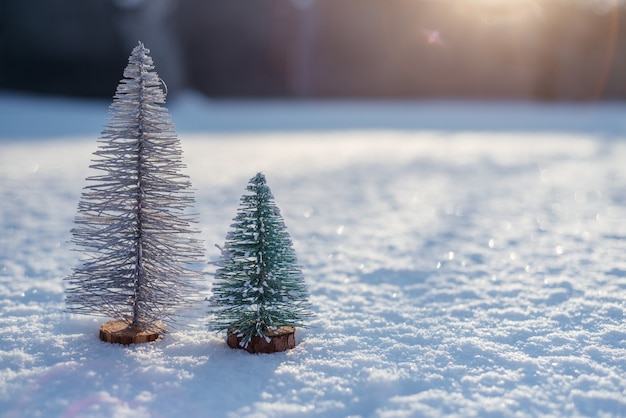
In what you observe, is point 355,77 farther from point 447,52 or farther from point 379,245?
point 379,245

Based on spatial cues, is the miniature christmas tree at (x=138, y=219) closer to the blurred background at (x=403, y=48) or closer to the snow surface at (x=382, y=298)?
the snow surface at (x=382, y=298)

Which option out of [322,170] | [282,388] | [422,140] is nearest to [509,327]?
[282,388]

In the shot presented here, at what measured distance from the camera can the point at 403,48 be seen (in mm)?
25594

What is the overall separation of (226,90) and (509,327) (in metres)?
23.6

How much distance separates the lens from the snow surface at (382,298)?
3080 millimetres

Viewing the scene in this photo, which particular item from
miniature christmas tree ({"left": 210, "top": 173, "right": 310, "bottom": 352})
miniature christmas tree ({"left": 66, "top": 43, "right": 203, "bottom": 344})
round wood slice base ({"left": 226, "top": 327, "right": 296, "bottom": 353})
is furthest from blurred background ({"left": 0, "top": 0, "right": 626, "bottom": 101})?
round wood slice base ({"left": 226, "top": 327, "right": 296, "bottom": 353})

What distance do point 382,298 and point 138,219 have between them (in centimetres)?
177

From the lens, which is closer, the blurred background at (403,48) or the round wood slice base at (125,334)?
the round wood slice base at (125,334)

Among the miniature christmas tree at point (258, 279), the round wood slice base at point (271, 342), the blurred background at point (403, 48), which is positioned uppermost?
the blurred background at point (403, 48)

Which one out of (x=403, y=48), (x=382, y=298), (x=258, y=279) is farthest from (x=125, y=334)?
(x=403, y=48)

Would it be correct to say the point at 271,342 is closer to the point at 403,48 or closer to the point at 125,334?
the point at 125,334

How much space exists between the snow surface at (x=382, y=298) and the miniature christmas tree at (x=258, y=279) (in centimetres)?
12

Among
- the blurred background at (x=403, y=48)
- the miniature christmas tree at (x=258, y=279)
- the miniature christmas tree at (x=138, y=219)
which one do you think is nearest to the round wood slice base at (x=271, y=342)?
the miniature christmas tree at (x=258, y=279)

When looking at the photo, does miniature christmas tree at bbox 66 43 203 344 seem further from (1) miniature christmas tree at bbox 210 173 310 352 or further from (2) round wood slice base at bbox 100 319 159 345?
(1) miniature christmas tree at bbox 210 173 310 352
